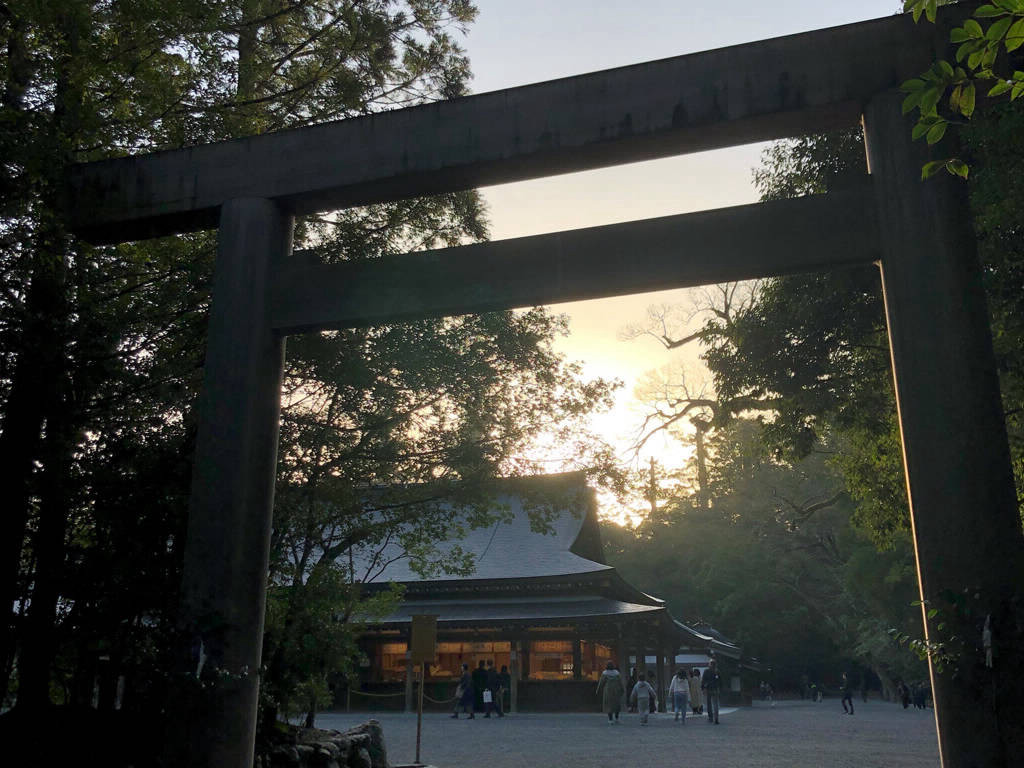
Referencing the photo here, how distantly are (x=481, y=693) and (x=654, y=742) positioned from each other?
8109 millimetres

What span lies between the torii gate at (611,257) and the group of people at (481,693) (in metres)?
16.7

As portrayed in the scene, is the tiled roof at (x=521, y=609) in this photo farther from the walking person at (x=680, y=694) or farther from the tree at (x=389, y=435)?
the tree at (x=389, y=435)

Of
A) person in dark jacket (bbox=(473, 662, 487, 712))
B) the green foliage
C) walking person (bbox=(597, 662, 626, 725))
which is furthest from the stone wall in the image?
the green foliage

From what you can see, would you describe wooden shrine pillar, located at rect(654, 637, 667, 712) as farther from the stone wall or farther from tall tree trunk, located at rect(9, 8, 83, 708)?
tall tree trunk, located at rect(9, 8, 83, 708)

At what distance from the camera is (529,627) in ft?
78.2

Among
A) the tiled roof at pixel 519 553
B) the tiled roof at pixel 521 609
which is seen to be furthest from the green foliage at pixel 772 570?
the tiled roof at pixel 521 609

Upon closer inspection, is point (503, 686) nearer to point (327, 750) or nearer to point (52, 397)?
point (327, 750)

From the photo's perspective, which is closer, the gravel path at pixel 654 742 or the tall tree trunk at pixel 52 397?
the tall tree trunk at pixel 52 397

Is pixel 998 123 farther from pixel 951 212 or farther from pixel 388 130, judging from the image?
pixel 388 130

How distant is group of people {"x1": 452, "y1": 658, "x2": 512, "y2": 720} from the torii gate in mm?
16710

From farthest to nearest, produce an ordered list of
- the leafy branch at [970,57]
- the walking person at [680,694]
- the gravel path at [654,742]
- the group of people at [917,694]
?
1. the group of people at [917,694]
2. the walking person at [680,694]
3. the gravel path at [654,742]
4. the leafy branch at [970,57]

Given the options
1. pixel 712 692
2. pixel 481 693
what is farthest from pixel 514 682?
pixel 712 692

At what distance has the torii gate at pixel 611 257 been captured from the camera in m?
4.59

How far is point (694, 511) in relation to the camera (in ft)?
141
